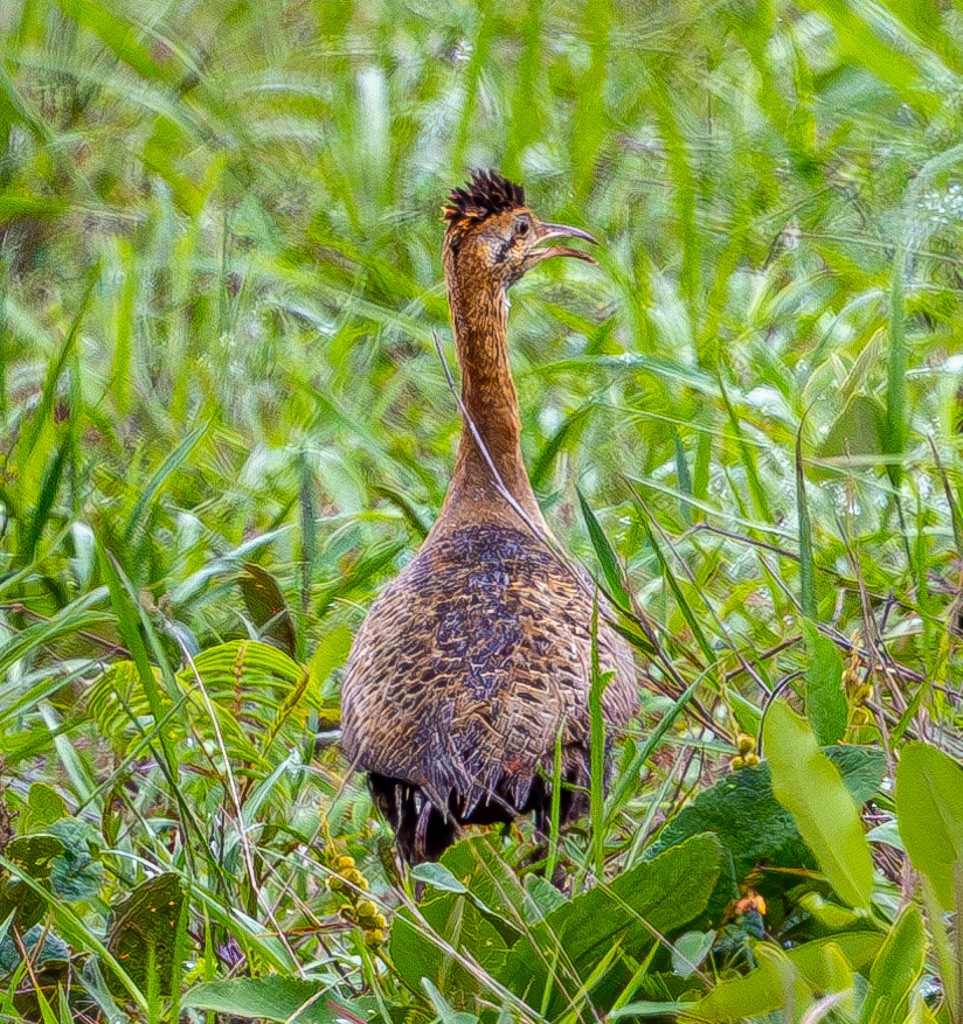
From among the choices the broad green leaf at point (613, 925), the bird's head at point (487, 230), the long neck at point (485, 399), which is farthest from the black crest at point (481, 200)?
the broad green leaf at point (613, 925)

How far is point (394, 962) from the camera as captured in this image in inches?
77.7

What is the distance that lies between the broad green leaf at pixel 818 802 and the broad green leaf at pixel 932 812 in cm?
10

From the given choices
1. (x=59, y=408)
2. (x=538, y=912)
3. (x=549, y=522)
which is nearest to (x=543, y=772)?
(x=538, y=912)

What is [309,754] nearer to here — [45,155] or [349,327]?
[349,327]

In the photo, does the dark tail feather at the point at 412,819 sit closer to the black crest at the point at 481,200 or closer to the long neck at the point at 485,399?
the long neck at the point at 485,399

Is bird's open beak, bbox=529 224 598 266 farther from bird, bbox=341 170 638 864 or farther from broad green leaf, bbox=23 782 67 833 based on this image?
broad green leaf, bbox=23 782 67 833

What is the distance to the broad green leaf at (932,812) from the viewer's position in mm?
1705

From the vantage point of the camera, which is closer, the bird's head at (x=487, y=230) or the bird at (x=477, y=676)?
the bird at (x=477, y=676)

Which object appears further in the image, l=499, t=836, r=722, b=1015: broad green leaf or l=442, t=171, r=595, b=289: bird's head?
l=442, t=171, r=595, b=289: bird's head

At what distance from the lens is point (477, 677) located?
3043mm

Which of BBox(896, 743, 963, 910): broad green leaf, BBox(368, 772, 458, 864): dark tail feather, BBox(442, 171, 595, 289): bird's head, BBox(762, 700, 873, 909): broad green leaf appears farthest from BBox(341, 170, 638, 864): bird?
BBox(896, 743, 963, 910): broad green leaf

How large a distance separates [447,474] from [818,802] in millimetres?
2966

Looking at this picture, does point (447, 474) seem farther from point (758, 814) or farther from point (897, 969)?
point (897, 969)

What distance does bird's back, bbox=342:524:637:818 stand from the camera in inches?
116
